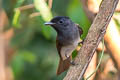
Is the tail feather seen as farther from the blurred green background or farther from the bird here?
the blurred green background

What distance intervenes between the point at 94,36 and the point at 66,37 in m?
1.34

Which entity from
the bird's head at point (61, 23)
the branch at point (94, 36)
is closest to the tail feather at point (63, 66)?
the bird's head at point (61, 23)

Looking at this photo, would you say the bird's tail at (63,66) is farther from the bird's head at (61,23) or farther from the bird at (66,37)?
the bird's head at (61,23)

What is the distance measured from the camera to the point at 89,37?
96.4 inches

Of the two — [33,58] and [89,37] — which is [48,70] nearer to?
[33,58]

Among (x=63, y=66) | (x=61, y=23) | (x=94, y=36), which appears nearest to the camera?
(x=94, y=36)

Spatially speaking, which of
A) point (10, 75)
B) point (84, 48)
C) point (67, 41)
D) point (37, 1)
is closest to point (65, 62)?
point (67, 41)

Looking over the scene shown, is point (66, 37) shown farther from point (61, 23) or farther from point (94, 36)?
point (94, 36)

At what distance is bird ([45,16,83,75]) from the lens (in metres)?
3.57

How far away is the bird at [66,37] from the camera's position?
3570 mm

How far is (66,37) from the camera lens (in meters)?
3.76

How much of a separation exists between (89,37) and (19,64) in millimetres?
3682

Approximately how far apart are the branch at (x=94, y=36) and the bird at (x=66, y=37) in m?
1.08

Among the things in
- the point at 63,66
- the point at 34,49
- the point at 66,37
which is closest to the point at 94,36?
the point at 63,66
